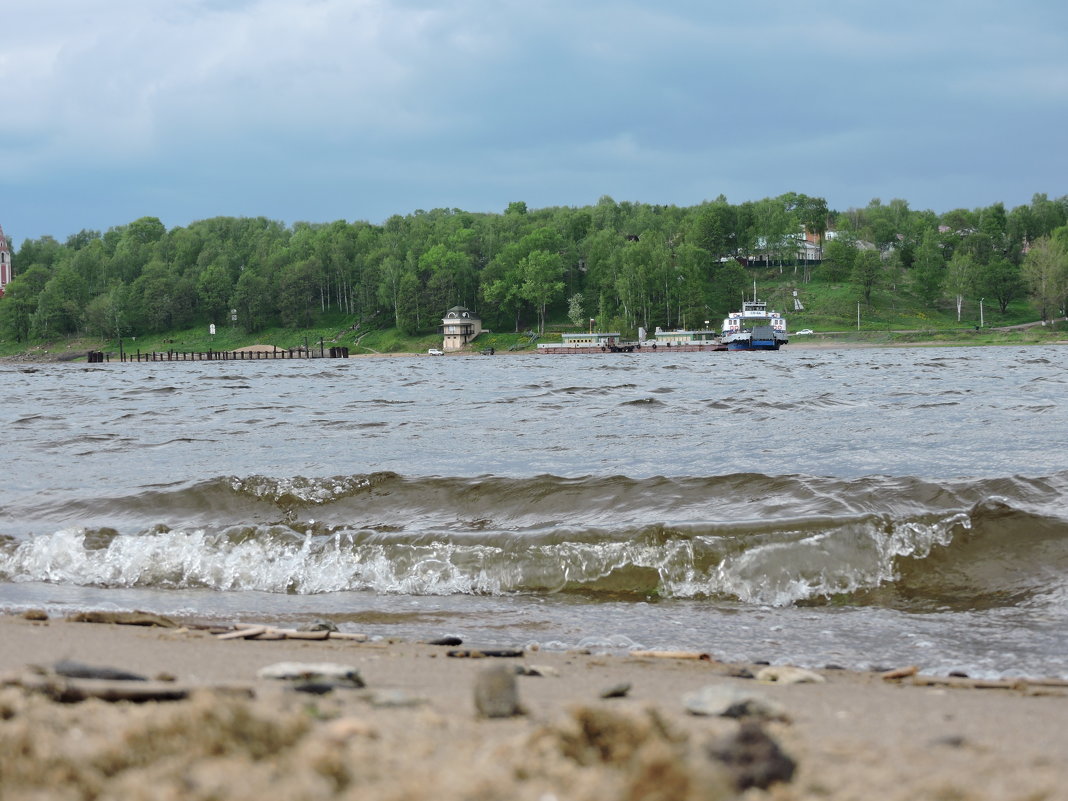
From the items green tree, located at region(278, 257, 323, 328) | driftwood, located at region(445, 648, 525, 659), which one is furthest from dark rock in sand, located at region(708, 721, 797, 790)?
green tree, located at region(278, 257, 323, 328)

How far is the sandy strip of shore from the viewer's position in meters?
2.36

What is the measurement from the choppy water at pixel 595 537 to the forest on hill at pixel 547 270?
12425cm

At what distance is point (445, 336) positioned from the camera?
445 ft

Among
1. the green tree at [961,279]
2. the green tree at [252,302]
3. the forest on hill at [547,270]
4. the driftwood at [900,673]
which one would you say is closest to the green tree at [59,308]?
the forest on hill at [547,270]

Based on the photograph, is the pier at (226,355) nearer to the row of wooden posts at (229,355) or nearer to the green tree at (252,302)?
the row of wooden posts at (229,355)

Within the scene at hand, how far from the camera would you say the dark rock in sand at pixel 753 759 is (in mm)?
2479

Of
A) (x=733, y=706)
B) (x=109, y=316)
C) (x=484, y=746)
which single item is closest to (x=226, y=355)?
(x=109, y=316)

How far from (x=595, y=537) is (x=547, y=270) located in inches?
5418

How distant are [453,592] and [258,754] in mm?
5689

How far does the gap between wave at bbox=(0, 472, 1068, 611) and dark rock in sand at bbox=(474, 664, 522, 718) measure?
15.4 feet

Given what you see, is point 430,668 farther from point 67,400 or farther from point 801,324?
point 801,324

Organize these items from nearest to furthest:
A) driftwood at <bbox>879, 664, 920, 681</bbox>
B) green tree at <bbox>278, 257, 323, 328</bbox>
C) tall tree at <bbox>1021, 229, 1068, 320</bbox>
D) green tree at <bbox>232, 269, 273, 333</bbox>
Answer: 1. driftwood at <bbox>879, 664, 920, 681</bbox>
2. tall tree at <bbox>1021, 229, 1068, 320</bbox>
3. green tree at <bbox>278, 257, 323, 328</bbox>
4. green tree at <bbox>232, 269, 273, 333</bbox>

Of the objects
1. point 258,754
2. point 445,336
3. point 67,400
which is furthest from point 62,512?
point 445,336

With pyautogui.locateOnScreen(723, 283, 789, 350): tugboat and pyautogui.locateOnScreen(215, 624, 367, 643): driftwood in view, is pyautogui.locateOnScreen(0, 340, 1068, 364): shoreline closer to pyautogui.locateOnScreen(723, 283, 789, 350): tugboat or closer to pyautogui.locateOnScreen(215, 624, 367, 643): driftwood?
pyautogui.locateOnScreen(723, 283, 789, 350): tugboat
